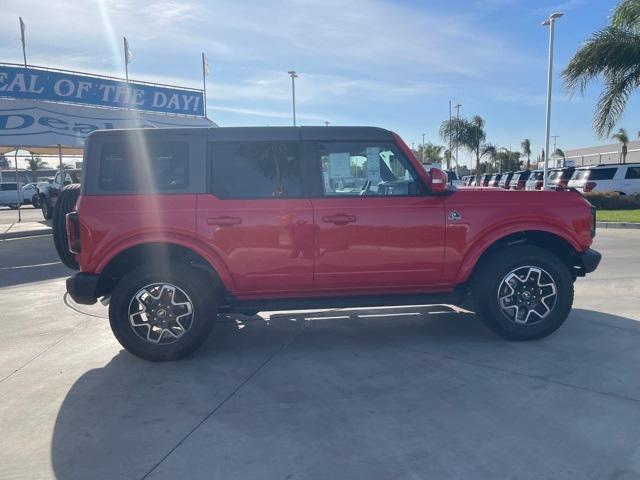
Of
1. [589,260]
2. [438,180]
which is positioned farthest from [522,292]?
[438,180]

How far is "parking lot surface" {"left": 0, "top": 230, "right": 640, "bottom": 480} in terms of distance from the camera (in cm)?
288

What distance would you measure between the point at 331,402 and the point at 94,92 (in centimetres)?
1716

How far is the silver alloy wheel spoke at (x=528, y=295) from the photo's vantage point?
474cm

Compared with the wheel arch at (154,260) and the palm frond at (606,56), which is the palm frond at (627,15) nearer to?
the palm frond at (606,56)

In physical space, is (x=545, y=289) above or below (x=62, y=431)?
above

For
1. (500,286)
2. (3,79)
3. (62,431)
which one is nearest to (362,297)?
(500,286)

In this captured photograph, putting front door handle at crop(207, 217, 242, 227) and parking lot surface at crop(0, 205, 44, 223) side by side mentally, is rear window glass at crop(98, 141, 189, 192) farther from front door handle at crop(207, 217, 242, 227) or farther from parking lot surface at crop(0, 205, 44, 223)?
parking lot surface at crop(0, 205, 44, 223)

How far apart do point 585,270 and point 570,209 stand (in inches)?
25.0

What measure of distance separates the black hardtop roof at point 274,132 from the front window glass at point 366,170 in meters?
0.09

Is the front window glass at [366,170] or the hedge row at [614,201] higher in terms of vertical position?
the front window glass at [366,170]

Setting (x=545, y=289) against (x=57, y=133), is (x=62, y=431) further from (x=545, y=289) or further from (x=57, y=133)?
Answer: (x=57, y=133)

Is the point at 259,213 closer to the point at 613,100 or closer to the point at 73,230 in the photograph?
the point at 73,230

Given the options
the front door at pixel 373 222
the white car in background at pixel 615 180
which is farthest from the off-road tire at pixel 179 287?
the white car in background at pixel 615 180

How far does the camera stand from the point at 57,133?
15633 millimetres
